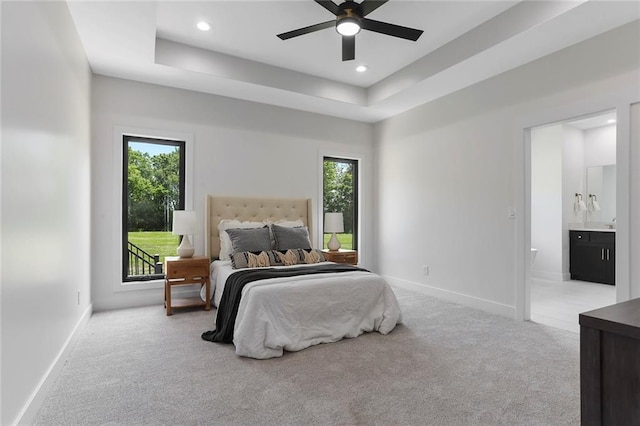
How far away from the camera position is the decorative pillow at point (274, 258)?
3.83 metres

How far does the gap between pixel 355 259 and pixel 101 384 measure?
11.2 feet

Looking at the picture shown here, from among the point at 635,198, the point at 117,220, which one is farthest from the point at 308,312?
the point at 635,198

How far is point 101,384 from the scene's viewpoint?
7.50 ft

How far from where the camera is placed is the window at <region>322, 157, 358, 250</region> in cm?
574

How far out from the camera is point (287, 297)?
2928 mm

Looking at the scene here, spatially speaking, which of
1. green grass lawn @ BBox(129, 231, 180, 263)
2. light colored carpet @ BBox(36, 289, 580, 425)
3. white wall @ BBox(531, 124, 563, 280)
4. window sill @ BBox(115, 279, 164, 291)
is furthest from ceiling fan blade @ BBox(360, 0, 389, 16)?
white wall @ BBox(531, 124, 563, 280)

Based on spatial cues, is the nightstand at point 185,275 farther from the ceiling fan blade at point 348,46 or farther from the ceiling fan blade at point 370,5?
the ceiling fan blade at point 370,5

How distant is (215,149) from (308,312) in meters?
2.74

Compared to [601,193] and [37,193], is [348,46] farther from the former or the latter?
[601,193]

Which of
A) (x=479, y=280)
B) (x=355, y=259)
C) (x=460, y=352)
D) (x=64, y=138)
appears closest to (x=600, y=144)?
(x=479, y=280)

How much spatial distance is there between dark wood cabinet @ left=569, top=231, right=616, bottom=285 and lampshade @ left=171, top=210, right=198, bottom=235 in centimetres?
617

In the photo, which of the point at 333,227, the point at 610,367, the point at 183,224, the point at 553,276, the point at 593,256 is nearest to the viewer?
the point at 610,367

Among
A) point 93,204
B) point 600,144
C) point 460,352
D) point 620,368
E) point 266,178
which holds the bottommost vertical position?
point 460,352

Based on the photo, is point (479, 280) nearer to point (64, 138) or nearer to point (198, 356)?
point (198, 356)
